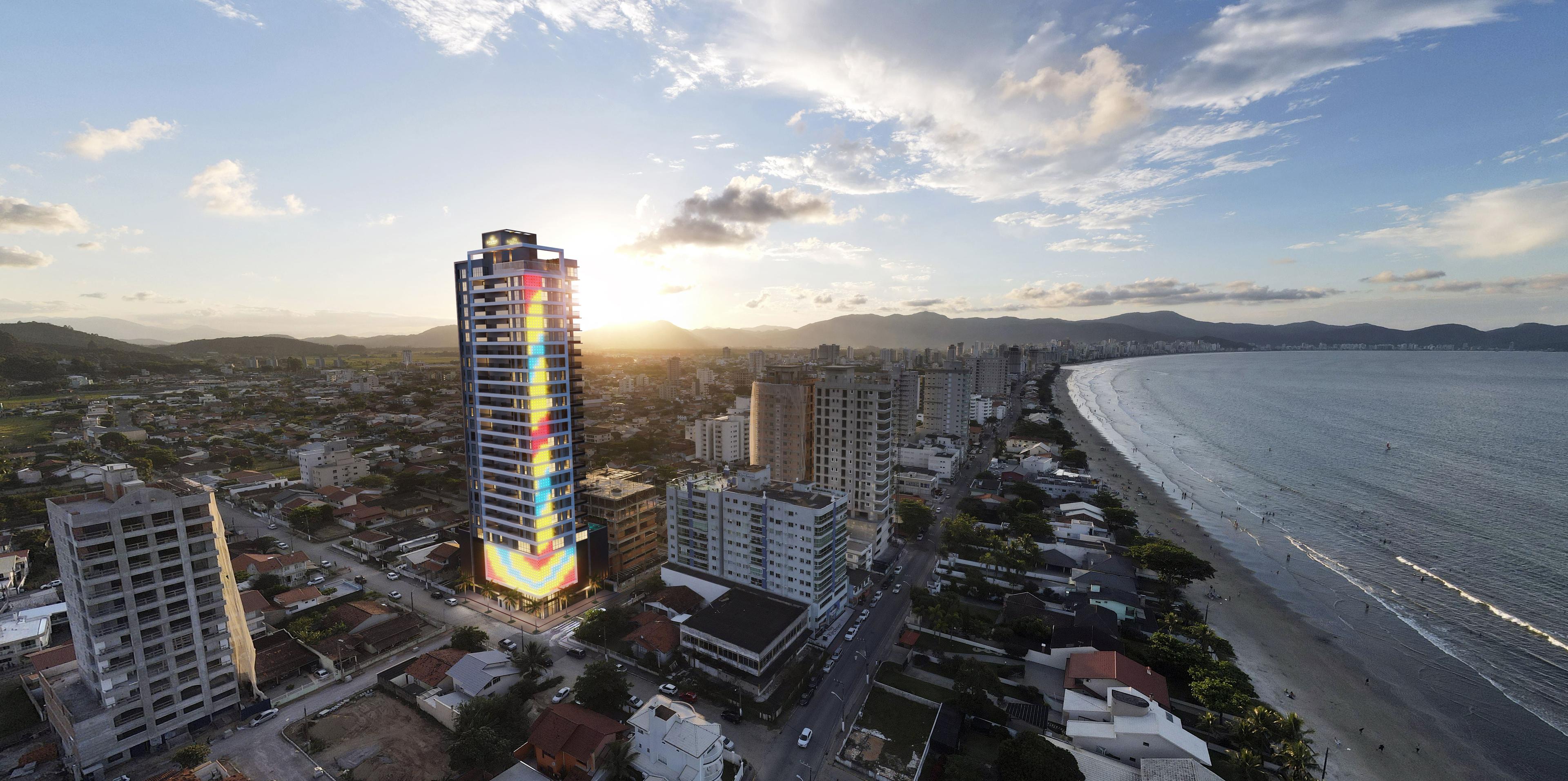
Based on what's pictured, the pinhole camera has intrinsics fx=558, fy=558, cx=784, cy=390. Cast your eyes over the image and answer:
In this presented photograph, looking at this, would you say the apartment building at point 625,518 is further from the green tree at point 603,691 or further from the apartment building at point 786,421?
the apartment building at point 786,421

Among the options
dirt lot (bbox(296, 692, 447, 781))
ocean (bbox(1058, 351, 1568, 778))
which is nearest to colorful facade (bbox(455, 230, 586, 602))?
dirt lot (bbox(296, 692, 447, 781))

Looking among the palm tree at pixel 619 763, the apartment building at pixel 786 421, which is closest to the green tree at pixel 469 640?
the palm tree at pixel 619 763

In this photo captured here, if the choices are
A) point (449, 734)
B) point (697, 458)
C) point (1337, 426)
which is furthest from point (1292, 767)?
point (1337, 426)

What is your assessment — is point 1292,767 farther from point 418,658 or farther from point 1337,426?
point 1337,426

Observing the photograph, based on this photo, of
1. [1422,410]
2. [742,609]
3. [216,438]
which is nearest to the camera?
[742,609]

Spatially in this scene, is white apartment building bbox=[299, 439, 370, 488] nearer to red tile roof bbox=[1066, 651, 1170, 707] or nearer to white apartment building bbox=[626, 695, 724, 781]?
white apartment building bbox=[626, 695, 724, 781]
